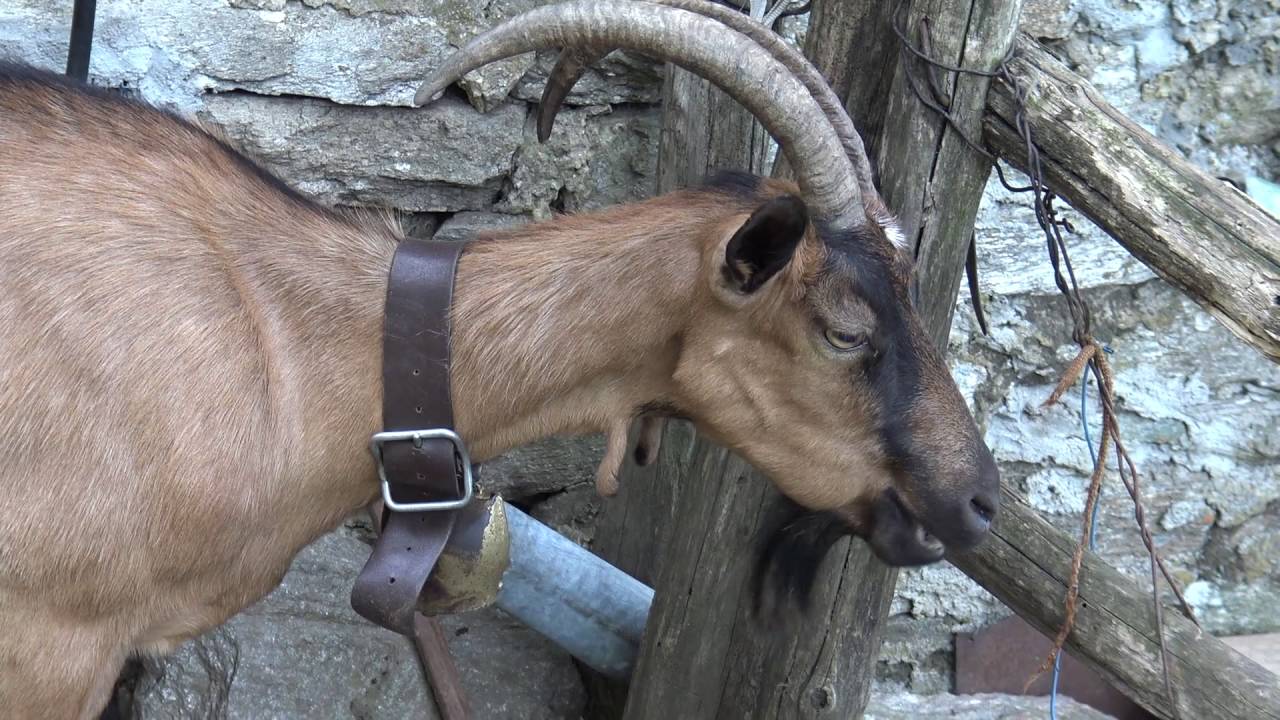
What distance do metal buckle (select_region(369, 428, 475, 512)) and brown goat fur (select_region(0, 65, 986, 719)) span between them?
0.19 ft

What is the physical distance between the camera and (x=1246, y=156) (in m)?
3.56

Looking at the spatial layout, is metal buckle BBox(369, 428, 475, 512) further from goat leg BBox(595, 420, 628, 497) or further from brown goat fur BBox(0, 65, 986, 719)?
goat leg BBox(595, 420, 628, 497)

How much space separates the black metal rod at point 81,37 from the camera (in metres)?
2.69

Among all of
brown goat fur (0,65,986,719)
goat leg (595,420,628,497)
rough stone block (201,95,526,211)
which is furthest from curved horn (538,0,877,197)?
rough stone block (201,95,526,211)

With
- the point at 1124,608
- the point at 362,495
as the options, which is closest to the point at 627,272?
the point at 362,495

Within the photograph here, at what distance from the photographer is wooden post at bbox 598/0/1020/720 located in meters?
2.35

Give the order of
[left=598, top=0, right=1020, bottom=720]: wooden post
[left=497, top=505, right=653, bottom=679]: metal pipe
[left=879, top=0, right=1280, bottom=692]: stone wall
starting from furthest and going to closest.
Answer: [left=879, top=0, right=1280, bottom=692]: stone wall < [left=497, top=505, right=653, bottom=679]: metal pipe < [left=598, top=0, right=1020, bottom=720]: wooden post

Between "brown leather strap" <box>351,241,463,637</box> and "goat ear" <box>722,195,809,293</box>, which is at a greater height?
"goat ear" <box>722,195,809,293</box>

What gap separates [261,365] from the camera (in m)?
2.07

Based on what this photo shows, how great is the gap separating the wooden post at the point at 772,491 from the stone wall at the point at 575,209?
0.47 metres

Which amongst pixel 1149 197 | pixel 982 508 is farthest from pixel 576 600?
pixel 1149 197

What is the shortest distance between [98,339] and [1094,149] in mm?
1770

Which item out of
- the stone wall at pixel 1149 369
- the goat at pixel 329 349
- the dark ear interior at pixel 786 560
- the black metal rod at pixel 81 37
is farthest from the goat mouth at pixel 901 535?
the black metal rod at pixel 81 37

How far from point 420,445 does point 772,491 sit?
0.88 m
